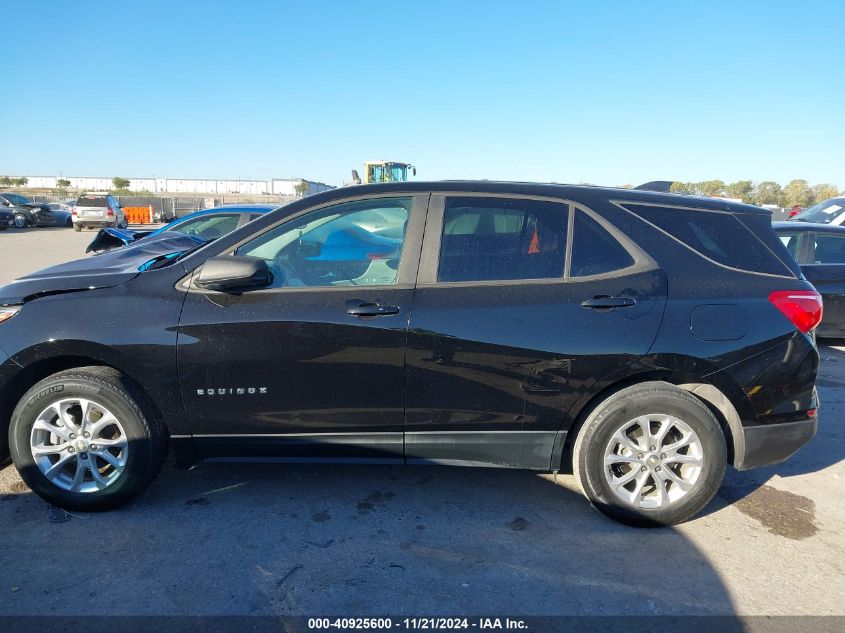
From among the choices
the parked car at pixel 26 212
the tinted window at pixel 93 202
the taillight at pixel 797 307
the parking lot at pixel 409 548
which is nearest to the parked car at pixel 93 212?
the tinted window at pixel 93 202

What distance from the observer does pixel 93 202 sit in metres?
25.2

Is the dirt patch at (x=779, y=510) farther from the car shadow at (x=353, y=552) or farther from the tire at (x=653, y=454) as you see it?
the car shadow at (x=353, y=552)

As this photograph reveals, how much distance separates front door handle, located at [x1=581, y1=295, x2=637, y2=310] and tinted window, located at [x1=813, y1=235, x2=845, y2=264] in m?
5.51

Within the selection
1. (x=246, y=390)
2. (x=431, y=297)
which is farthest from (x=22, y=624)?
(x=431, y=297)

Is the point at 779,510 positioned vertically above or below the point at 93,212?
below

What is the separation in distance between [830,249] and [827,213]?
15.6ft

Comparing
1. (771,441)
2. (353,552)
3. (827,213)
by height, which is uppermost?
(827,213)

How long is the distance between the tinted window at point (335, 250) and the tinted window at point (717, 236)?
4.36 feet

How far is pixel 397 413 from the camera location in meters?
3.05

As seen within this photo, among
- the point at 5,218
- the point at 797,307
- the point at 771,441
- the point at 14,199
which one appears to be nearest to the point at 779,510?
the point at 771,441

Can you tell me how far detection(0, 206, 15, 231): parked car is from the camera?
79.1 ft

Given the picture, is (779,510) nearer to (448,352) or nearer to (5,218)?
(448,352)

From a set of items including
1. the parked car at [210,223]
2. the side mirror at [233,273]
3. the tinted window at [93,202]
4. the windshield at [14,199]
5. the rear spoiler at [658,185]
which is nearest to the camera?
the side mirror at [233,273]

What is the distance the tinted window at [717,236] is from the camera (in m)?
3.15
